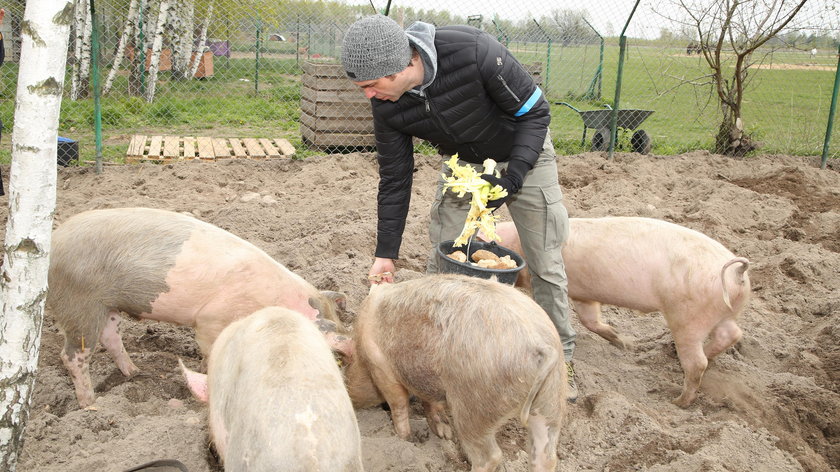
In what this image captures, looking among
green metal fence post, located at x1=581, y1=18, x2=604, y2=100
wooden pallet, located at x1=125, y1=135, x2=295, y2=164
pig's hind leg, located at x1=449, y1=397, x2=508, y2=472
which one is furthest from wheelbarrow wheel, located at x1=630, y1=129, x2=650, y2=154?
pig's hind leg, located at x1=449, y1=397, x2=508, y2=472

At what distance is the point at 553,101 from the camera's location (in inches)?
550

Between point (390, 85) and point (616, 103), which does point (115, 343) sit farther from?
point (616, 103)

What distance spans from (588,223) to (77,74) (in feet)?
40.9

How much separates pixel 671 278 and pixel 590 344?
0.99 m

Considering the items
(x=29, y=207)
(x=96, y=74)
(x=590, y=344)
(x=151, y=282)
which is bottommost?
(x=590, y=344)

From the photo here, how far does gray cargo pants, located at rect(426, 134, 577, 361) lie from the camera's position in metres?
3.91

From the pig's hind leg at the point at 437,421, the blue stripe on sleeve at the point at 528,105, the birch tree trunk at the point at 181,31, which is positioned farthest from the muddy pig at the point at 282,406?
the birch tree trunk at the point at 181,31

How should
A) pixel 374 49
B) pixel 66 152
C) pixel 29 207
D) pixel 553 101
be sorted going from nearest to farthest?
pixel 29 207, pixel 374 49, pixel 66 152, pixel 553 101

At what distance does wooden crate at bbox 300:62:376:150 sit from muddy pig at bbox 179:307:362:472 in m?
7.06

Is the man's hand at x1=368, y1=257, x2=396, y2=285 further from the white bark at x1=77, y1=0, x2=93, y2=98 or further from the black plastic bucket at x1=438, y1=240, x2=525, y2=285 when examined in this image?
the white bark at x1=77, y1=0, x2=93, y2=98

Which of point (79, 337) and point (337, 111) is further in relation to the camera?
point (337, 111)

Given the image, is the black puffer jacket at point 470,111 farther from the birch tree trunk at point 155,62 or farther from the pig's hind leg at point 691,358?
the birch tree trunk at point 155,62

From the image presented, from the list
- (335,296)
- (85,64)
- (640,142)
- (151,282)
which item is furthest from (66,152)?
(640,142)

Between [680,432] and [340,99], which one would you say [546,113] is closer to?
[680,432]
